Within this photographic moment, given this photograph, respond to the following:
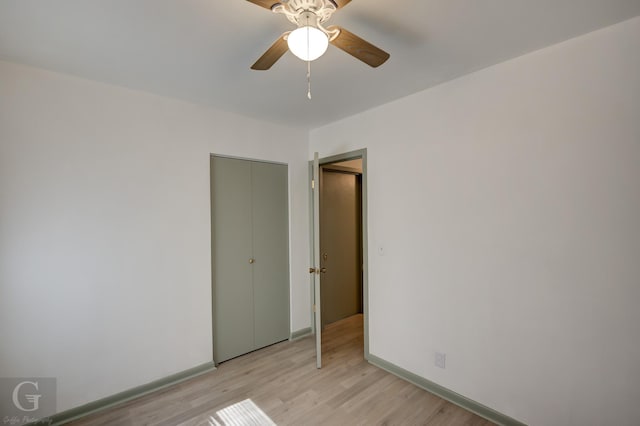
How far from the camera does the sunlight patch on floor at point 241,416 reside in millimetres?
2069

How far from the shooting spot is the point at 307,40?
3.87ft

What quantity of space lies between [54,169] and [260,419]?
94.3 inches

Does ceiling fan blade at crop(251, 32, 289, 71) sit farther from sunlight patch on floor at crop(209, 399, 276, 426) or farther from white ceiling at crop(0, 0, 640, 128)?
sunlight patch on floor at crop(209, 399, 276, 426)

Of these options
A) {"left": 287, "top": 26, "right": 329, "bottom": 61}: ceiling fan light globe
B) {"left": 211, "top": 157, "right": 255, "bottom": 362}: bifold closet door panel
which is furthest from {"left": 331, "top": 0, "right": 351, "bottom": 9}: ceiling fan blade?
{"left": 211, "top": 157, "right": 255, "bottom": 362}: bifold closet door panel

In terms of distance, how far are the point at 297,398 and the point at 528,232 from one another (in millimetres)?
2176

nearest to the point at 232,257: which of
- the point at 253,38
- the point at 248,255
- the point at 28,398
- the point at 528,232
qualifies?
the point at 248,255

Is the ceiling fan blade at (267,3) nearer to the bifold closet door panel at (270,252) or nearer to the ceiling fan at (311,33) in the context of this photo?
the ceiling fan at (311,33)

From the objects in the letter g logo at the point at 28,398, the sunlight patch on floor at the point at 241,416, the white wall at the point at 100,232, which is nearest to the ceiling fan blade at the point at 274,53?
the white wall at the point at 100,232

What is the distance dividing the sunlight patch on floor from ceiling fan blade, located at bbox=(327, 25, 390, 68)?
248cm

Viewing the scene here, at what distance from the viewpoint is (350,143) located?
310 cm

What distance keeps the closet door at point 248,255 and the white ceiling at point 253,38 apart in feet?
3.29

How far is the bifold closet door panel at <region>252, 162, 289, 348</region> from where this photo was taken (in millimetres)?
3207

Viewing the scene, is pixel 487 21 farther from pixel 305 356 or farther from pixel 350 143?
pixel 305 356

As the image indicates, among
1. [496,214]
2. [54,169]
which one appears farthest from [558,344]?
[54,169]
